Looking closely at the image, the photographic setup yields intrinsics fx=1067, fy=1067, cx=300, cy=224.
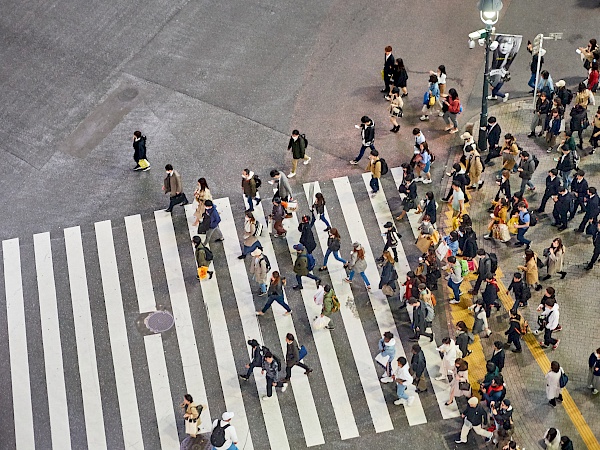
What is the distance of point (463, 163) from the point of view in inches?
1180

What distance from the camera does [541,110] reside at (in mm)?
30953

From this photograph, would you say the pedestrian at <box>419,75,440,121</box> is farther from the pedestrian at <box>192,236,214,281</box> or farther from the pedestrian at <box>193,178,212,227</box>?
the pedestrian at <box>192,236,214,281</box>

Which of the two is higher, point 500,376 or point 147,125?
point 147,125

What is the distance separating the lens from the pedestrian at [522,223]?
2812 centimetres

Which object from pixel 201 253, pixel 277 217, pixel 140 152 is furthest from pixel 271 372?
pixel 140 152

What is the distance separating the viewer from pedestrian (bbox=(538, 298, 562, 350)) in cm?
2569

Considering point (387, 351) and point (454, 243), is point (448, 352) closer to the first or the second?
point (387, 351)

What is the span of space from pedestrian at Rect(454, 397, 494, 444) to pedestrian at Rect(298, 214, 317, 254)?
616 cm

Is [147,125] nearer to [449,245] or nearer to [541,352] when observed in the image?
[449,245]

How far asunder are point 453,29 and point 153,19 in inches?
395

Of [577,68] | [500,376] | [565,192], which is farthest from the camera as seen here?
[577,68]

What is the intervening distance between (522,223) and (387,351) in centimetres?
554

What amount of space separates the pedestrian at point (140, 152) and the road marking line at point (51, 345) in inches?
132

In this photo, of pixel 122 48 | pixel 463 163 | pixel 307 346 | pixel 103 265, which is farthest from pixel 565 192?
pixel 122 48
